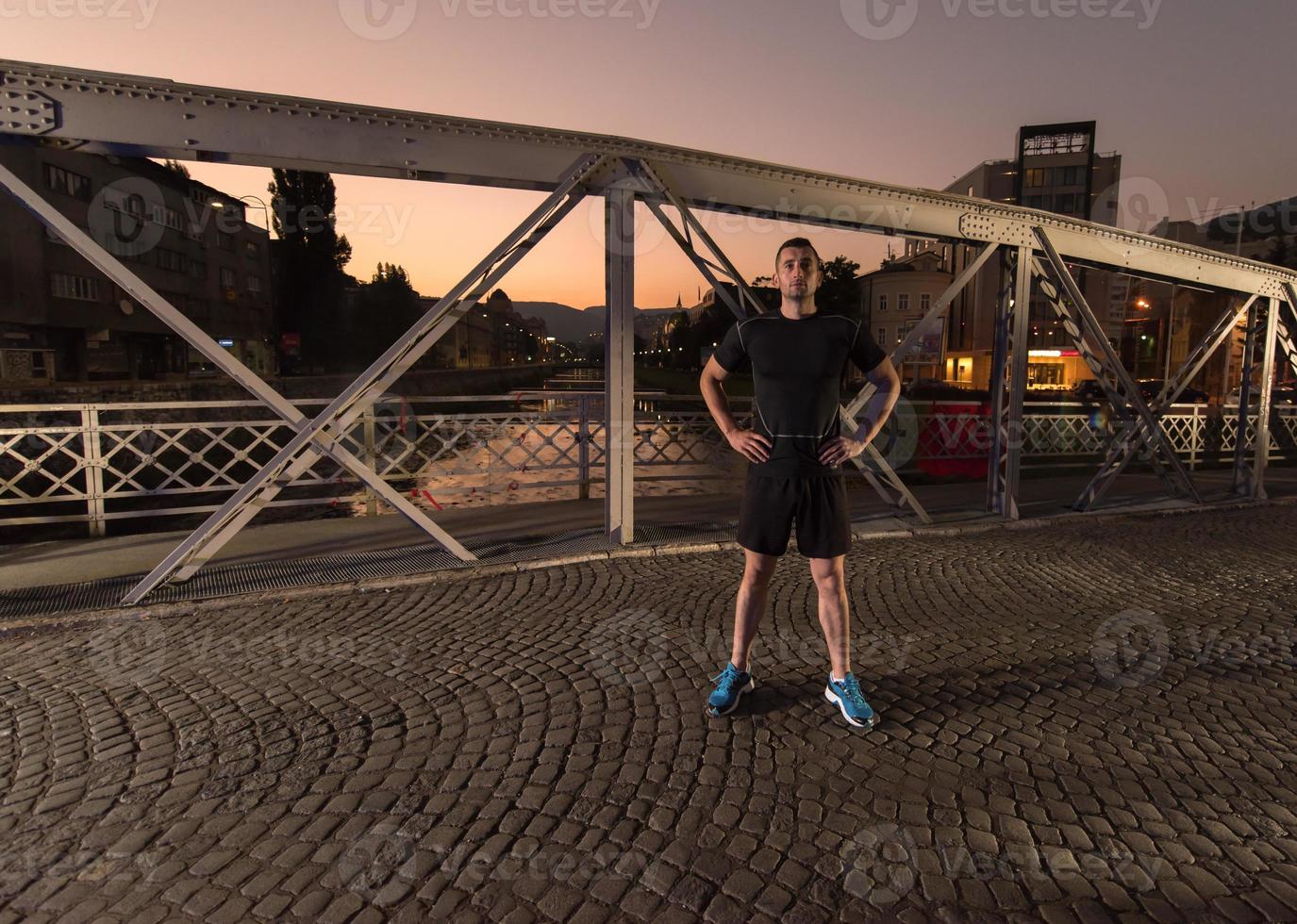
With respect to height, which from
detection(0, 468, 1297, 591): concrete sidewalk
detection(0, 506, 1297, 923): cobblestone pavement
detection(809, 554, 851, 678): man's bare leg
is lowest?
detection(0, 506, 1297, 923): cobblestone pavement

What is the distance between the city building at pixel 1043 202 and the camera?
63.4 m

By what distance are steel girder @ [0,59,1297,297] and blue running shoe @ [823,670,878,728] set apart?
4573 mm

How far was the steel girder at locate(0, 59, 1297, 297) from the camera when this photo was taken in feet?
15.5

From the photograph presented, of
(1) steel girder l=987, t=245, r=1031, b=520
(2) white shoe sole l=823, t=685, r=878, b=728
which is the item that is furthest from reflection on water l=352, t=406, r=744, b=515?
(2) white shoe sole l=823, t=685, r=878, b=728

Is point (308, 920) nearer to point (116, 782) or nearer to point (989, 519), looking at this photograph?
point (116, 782)

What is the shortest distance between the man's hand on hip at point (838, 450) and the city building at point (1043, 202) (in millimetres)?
65595

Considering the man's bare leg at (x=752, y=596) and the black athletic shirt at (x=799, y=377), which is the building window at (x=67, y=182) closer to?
the black athletic shirt at (x=799, y=377)

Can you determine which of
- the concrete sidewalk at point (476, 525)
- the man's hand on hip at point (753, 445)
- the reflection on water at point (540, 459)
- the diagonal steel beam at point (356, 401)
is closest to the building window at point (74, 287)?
the reflection on water at point (540, 459)

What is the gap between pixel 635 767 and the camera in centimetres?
303

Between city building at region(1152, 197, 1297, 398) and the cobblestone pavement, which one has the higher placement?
city building at region(1152, 197, 1297, 398)

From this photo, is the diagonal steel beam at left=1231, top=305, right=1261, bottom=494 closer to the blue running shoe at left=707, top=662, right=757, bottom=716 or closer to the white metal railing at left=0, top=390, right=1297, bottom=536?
the white metal railing at left=0, top=390, right=1297, bottom=536

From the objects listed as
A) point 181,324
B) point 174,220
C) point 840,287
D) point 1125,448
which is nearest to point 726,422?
point 181,324

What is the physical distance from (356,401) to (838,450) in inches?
151

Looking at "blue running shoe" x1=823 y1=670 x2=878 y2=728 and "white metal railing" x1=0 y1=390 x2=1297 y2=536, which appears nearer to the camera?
"blue running shoe" x1=823 y1=670 x2=878 y2=728
